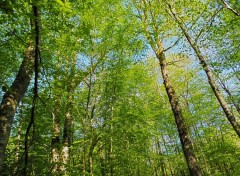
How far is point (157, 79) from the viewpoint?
24.3 m

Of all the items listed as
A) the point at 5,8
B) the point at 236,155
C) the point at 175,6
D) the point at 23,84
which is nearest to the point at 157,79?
the point at 236,155

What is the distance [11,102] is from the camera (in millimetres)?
4277

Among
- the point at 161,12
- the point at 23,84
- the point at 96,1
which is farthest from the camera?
the point at 161,12

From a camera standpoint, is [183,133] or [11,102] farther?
[183,133]

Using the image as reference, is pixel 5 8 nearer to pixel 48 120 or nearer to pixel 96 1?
pixel 96 1

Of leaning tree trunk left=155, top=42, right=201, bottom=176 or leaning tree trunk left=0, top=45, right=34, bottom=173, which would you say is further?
leaning tree trunk left=155, top=42, right=201, bottom=176

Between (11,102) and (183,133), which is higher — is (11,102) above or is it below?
above

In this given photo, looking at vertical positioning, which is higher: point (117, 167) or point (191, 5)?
point (191, 5)

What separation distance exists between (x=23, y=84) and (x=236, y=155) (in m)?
17.3

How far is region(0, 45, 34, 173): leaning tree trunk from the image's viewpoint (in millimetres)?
3838

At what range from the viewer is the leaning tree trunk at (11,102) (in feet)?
12.6

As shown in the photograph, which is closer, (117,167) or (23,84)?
(23,84)

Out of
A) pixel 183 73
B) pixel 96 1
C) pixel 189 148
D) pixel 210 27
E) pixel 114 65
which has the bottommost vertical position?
pixel 189 148

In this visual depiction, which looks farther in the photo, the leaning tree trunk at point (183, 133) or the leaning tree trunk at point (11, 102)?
the leaning tree trunk at point (183, 133)
